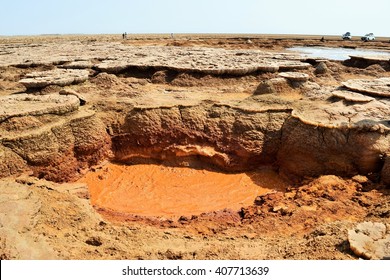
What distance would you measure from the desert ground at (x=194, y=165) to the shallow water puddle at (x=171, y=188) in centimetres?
3

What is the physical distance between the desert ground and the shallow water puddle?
3 centimetres

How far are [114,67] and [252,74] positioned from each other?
3113 millimetres

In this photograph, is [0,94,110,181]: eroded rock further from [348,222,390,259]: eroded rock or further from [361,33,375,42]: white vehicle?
[361,33,375,42]: white vehicle

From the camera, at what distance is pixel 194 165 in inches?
256

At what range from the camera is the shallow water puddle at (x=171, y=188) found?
217 inches

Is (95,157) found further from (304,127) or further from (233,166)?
(304,127)

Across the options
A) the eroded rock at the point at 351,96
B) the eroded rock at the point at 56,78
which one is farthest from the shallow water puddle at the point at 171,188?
the eroded rock at the point at 56,78

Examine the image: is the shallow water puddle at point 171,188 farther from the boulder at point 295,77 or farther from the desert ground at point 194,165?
the boulder at point 295,77

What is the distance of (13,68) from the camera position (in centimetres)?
902

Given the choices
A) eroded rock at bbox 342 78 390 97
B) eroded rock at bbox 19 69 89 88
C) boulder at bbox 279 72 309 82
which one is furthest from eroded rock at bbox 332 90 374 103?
eroded rock at bbox 19 69 89 88

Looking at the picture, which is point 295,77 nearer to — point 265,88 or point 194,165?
point 265,88

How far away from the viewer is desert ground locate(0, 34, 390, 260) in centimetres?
363

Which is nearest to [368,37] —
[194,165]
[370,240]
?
[194,165]
